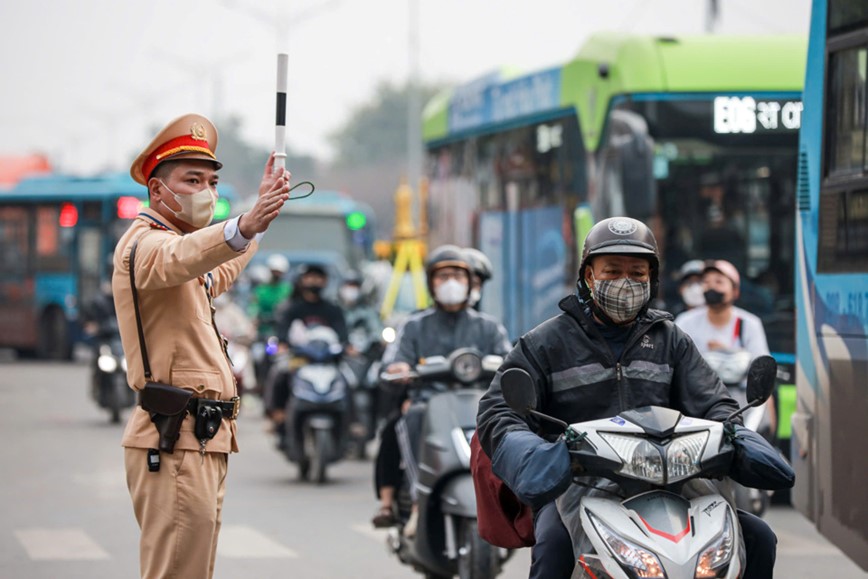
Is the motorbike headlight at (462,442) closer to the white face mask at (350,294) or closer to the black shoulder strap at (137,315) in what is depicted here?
the black shoulder strap at (137,315)

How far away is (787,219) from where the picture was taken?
12492 mm

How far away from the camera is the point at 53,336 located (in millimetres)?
32531

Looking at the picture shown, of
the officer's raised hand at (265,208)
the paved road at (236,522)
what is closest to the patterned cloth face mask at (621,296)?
the officer's raised hand at (265,208)

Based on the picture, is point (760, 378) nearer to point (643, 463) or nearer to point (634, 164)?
point (643, 463)

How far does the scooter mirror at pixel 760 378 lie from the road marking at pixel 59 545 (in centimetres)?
567

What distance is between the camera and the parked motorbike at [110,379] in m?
18.9

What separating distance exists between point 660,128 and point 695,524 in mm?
8190

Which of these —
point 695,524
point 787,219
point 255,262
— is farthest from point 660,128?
point 255,262

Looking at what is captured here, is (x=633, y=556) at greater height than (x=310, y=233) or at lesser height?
lesser

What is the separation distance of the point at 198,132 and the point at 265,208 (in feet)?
2.18

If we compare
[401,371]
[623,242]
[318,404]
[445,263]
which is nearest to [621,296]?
[623,242]

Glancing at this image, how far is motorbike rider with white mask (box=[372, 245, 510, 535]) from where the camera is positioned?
27.8 feet

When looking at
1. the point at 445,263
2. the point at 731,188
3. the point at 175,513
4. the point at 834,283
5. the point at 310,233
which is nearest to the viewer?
the point at 175,513

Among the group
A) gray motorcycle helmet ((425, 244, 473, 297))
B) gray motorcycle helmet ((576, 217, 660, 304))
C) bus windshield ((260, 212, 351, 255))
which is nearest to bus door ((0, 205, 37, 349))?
bus windshield ((260, 212, 351, 255))
